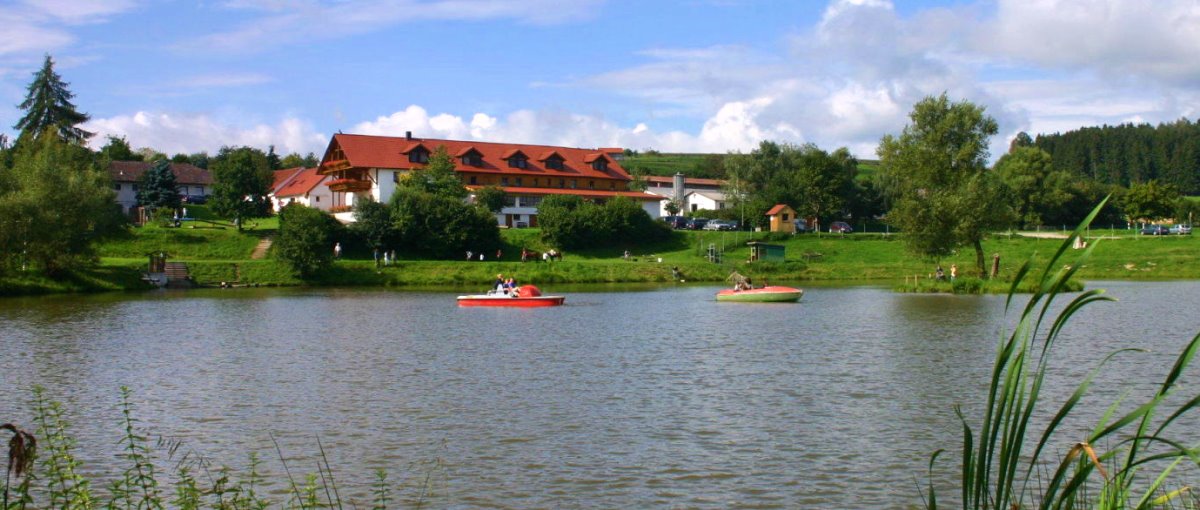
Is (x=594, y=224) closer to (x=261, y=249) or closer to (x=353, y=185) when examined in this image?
(x=353, y=185)

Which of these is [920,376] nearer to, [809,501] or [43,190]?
[809,501]

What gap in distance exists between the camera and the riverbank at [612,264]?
67.0 metres

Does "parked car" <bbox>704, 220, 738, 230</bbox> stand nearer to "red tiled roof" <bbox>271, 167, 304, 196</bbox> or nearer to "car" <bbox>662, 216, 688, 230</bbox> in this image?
"car" <bbox>662, 216, 688, 230</bbox>

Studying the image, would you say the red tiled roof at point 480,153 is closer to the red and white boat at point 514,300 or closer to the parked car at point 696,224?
the parked car at point 696,224

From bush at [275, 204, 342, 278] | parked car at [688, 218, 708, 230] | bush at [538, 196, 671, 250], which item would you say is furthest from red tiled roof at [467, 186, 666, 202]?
bush at [275, 204, 342, 278]

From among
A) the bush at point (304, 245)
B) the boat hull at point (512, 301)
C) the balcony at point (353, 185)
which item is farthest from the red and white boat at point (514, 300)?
the balcony at point (353, 185)

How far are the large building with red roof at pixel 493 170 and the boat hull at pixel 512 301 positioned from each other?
48.7m

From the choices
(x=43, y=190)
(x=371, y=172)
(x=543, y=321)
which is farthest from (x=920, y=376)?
(x=371, y=172)

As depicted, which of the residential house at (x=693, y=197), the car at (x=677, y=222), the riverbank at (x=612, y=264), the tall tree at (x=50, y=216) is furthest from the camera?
the residential house at (x=693, y=197)

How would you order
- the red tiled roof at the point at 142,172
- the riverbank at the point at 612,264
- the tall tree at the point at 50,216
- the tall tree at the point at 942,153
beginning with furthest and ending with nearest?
1. the red tiled roof at the point at 142,172
2. the riverbank at the point at 612,264
3. the tall tree at the point at 942,153
4. the tall tree at the point at 50,216

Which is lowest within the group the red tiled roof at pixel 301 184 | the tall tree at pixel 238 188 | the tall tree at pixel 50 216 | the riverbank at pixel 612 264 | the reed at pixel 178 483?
the reed at pixel 178 483

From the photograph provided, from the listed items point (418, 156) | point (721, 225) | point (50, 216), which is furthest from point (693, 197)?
point (50, 216)

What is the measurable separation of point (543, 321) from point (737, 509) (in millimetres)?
27748

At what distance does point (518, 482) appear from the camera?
14.6 meters
